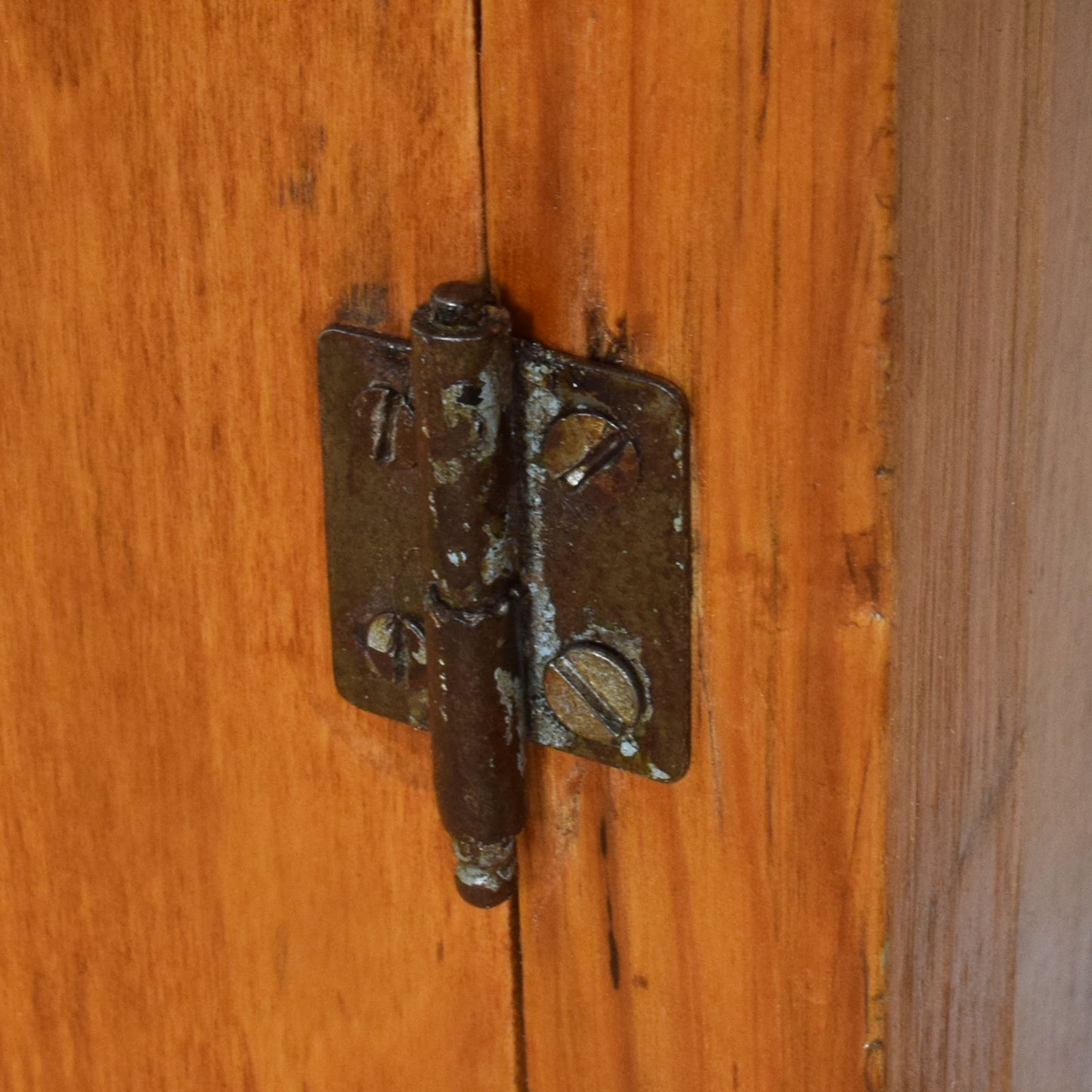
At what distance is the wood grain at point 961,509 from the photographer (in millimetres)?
502

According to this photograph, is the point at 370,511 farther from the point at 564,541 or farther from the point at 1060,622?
the point at 1060,622

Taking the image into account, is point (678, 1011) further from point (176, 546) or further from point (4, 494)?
point (4, 494)

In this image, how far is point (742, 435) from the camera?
54cm

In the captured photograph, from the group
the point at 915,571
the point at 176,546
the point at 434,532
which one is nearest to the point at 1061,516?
the point at 915,571

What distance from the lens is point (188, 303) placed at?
663 millimetres

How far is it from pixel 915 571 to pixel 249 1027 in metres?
0.42

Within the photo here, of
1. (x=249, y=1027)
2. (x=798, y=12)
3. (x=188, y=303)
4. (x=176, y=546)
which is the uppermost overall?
(x=798, y=12)

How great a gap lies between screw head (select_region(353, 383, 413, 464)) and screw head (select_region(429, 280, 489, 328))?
62 millimetres

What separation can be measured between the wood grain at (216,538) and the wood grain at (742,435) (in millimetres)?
43

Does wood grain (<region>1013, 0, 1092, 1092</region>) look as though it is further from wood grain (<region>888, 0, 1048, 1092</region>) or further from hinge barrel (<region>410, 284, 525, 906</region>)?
hinge barrel (<region>410, 284, 525, 906</region>)

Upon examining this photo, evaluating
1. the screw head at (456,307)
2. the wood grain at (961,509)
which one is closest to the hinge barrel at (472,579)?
the screw head at (456,307)

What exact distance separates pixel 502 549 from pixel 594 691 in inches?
2.5

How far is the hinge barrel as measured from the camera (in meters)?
0.55

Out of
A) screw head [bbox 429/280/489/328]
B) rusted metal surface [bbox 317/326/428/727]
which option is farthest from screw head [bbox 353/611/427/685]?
screw head [bbox 429/280/489/328]
